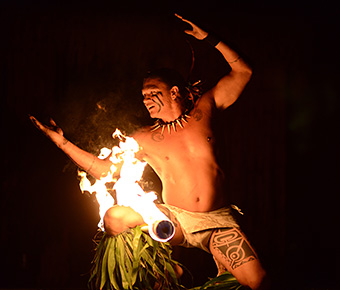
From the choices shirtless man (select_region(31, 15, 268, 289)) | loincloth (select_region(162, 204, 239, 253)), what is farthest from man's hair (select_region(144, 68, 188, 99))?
loincloth (select_region(162, 204, 239, 253))

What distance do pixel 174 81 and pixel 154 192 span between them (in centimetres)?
81

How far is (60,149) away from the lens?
366cm

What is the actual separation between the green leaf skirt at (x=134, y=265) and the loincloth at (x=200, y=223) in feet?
0.54

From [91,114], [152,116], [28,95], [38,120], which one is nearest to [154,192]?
[152,116]

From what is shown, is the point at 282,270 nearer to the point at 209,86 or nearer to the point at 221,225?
the point at 221,225

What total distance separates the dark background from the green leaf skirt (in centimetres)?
47

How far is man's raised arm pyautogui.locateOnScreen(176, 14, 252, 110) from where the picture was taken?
3162 millimetres

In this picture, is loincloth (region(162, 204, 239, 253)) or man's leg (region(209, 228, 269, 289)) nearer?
man's leg (region(209, 228, 269, 289))

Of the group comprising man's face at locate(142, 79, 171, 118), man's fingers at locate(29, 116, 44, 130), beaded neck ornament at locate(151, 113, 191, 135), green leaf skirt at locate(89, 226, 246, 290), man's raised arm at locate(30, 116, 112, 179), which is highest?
man's face at locate(142, 79, 171, 118)

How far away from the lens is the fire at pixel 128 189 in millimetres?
2930

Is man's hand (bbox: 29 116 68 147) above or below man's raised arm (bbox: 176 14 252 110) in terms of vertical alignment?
below

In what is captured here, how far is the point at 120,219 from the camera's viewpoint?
302cm

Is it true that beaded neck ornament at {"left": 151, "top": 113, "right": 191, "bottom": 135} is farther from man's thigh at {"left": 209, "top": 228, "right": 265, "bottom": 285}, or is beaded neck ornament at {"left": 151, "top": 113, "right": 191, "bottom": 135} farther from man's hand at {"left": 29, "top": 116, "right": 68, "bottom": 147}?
man's thigh at {"left": 209, "top": 228, "right": 265, "bottom": 285}

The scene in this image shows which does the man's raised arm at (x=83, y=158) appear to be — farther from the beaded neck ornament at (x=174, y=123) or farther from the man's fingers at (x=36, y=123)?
the beaded neck ornament at (x=174, y=123)
